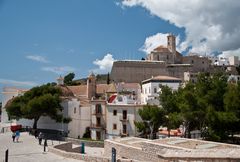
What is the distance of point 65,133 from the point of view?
136ft

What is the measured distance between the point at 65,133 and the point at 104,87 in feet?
82.7

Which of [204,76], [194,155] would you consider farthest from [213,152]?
[204,76]

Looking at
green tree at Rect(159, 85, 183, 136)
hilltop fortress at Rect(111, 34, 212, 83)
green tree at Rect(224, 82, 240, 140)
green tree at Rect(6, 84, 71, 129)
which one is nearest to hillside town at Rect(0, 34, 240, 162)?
hilltop fortress at Rect(111, 34, 212, 83)

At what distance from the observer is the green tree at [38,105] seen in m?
37.2

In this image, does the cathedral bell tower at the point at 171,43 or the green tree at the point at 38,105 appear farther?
the cathedral bell tower at the point at 171,43

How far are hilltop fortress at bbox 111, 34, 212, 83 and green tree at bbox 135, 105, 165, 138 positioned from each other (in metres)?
54.7

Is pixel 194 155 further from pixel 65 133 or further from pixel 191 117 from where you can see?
pixel 65 133

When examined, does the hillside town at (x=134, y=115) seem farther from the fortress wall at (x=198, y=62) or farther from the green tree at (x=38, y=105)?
the green tree at (x=38, y=105)

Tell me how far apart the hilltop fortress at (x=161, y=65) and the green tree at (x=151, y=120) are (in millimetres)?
54695

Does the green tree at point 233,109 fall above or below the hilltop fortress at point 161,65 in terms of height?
below

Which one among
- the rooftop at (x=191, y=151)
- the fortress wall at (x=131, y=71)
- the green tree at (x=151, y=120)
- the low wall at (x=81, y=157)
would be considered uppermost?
the fortress wall at (x=131, y=71)

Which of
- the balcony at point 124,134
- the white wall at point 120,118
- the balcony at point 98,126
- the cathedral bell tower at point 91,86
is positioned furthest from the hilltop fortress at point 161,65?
the balcony at point 124,134

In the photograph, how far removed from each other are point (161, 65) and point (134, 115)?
5437 centimetres

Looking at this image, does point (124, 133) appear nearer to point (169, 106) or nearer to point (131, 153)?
point (169, 106)
